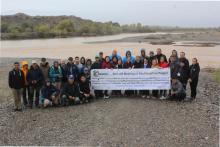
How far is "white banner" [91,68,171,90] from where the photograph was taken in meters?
11.1

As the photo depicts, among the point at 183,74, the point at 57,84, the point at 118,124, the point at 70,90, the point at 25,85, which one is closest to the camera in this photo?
the point at 118,124

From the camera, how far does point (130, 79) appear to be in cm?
1130

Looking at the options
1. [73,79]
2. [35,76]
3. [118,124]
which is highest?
[35,76]

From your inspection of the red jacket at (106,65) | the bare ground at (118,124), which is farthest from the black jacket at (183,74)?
the red jacket at (106,65)

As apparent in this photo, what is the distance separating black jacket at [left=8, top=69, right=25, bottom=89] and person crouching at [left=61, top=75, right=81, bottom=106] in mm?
1365

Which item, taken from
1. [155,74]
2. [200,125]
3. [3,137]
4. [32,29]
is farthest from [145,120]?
[32,29]

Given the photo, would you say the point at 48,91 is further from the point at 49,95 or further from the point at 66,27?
the point at 66,27

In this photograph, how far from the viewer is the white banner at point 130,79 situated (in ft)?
36.5

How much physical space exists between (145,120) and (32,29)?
293 ft

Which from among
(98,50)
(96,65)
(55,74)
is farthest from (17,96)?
(98,50)

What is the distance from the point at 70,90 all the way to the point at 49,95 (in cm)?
70

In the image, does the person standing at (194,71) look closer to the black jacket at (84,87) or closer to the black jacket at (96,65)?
the black jacket at (96,65)

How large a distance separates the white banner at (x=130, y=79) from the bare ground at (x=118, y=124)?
0.54 meters

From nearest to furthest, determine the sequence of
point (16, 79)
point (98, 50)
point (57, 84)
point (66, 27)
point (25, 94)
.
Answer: point (16, 79) < point (25, 94) < point (57, 84) < point (98, 50) < point (66, 27)
